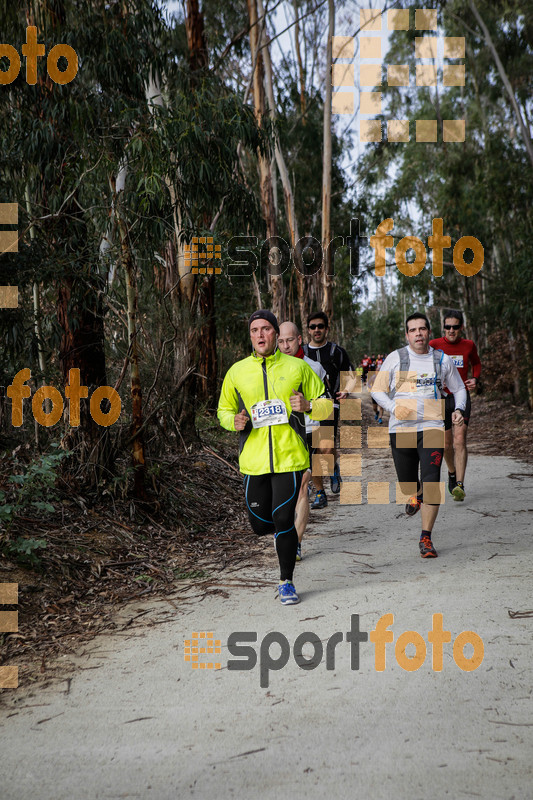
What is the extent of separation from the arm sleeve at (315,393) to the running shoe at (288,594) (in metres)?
1.11

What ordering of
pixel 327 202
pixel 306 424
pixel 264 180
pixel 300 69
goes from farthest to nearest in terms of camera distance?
pixel 300 69
pixel 327 202
pixel 264 180
pixel 306 424

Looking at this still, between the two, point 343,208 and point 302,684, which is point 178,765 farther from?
point 343,208

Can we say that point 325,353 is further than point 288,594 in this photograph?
Yes

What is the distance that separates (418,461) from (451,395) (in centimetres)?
212

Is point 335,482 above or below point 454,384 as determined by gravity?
below

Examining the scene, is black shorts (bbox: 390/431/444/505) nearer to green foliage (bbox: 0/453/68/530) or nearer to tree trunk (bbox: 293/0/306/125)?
green foliage (bbox: 0/453/68/530)

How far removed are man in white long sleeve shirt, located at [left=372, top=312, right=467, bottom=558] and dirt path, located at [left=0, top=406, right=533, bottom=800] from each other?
2.30 ft

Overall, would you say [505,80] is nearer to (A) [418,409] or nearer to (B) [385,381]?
(B) [385,381]

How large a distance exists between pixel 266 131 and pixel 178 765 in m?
8.20

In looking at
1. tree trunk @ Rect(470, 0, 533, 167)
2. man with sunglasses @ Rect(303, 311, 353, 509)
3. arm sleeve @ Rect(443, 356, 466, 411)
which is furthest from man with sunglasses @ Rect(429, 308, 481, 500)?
tree trunk @ Rect(470, 0, 533, 167)

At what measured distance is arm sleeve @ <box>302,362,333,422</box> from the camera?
201 inches

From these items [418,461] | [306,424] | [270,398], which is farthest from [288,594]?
[306,424]

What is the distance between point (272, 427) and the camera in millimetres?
5105

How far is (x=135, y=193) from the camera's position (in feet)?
24.2
